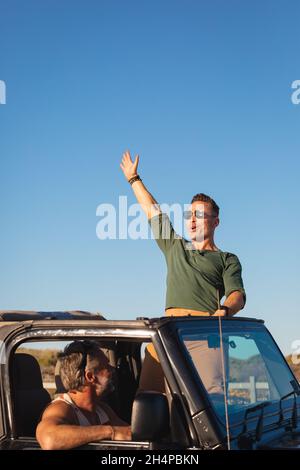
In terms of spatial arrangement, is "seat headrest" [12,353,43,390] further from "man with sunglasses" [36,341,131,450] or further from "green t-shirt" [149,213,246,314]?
"green t-shirt" [149,213,246,314]

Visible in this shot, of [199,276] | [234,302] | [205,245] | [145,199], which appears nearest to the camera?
[234,302]

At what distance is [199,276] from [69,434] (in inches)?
67.2

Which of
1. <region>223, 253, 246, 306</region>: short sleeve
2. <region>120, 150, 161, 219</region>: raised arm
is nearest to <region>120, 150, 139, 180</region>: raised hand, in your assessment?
<region>120, 150, 161, 219</region>: raised arm

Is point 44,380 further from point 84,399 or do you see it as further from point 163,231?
point 163,231

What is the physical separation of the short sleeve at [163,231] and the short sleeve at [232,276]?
433mm

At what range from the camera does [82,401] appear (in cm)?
399

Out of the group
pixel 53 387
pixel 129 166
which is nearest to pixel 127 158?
pixel 129 166

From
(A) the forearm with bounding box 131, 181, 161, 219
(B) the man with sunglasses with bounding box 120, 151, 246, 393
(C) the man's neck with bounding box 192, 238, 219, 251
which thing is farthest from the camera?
(A) the forearm with bounding box 131, 181, 161, 219

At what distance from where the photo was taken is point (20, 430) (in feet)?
12.8

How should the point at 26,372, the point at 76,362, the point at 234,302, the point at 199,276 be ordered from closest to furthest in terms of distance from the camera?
the point at 76,362
the point at 26,372
the point at 234,302
the point at 199,276

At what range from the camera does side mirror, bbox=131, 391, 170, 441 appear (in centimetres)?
336

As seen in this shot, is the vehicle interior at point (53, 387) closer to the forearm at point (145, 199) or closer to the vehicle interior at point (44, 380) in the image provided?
the vehicle interior at point (44, 380)

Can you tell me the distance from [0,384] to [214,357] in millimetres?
1074
